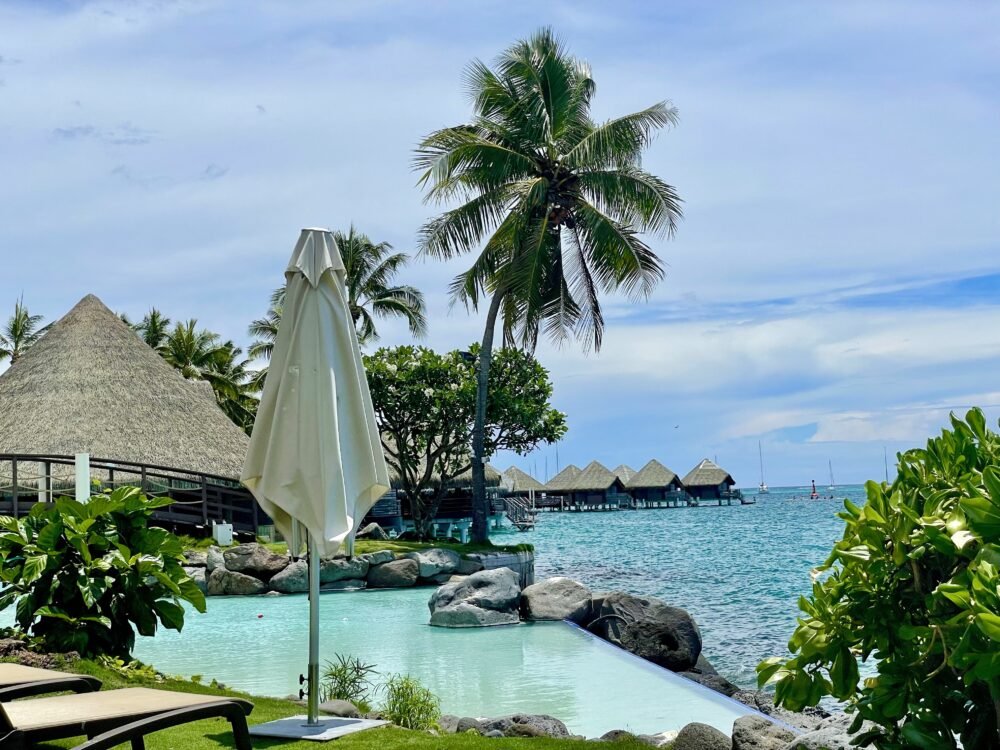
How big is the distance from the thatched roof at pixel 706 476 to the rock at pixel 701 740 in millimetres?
68924

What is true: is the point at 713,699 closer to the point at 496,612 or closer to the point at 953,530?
the point at 496,612

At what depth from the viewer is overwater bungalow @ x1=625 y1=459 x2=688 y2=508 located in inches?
2702

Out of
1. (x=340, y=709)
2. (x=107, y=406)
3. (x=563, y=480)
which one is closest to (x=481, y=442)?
(x=107, y=406)

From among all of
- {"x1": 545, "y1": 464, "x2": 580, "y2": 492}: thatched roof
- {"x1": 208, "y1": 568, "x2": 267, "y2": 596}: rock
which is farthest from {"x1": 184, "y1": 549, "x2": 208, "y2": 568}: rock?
{"x1": 545, "y1": 464, "x2": 580, "y2": 492}: thatched roof

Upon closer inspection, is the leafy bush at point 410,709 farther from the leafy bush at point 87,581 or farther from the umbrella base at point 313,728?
the leafy bush at point 87,581

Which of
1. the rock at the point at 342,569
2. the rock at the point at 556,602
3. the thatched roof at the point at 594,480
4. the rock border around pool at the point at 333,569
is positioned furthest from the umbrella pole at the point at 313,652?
the thatched roof at the point at 594,480

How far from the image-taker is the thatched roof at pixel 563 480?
2650 inches

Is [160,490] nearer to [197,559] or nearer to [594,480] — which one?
[197,559]

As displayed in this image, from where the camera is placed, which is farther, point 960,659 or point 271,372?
point 271,372

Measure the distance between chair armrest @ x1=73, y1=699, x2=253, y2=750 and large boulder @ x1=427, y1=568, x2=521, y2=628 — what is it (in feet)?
29.0

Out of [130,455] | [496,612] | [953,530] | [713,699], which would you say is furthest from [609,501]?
[953,530]

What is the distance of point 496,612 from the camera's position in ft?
40.6

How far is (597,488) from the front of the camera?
66.8 meters

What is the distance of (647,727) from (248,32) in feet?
20.8
